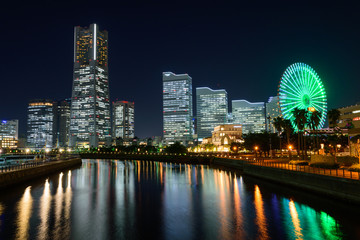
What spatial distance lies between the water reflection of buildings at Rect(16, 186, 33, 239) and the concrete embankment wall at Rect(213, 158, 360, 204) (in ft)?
109

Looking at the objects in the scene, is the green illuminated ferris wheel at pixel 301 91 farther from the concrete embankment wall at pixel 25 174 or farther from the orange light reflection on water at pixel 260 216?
the concrete embankment wall at pixel 25 174

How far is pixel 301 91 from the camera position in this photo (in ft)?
302

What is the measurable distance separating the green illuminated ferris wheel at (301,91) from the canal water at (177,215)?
52132 millimetres

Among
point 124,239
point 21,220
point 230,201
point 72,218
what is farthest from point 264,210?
point 21,220

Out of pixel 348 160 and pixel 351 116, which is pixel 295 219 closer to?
pixel 348 160

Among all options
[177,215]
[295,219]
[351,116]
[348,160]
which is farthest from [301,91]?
[177,215]

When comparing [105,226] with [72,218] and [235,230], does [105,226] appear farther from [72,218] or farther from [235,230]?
[235,230]

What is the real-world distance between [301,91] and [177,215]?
75.8 meters

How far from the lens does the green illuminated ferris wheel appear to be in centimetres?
9000

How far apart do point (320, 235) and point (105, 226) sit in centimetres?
2062

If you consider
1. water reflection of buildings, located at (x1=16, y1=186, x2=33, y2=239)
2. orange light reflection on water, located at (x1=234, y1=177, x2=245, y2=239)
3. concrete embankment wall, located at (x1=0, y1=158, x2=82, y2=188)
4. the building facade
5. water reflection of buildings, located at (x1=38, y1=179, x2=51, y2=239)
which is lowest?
orange light reflection on water, located at (x1=234, y1=177, x2=245, y2=239)

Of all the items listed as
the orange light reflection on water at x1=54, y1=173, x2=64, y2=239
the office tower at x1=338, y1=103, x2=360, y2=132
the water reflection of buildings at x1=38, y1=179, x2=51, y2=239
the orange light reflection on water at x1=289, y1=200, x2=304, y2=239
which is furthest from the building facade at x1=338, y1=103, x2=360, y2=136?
the water reflection of buildings at x1=38, y1=179, x2=51, y2=239

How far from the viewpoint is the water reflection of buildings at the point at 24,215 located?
82.2 feet

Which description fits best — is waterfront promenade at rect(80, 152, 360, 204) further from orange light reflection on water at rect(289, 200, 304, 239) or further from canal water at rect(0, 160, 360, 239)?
orange light reflection on water at rect(289, 200, 304, 239)
